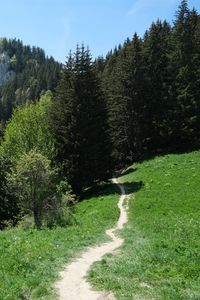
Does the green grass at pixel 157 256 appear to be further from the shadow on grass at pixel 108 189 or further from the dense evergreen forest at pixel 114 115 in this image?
the dense evergreen forest at pixel 114 115

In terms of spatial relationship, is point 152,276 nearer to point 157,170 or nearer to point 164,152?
point 157,170

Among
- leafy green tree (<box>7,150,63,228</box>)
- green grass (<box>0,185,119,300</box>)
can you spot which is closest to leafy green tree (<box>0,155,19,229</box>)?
leafy green tree (<box>7,150,63,228</box>)

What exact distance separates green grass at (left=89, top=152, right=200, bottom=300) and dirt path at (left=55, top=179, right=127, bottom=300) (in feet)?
1.34

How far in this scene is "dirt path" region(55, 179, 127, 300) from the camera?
45.8ft

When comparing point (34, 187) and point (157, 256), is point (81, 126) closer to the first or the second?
point (34, 187)

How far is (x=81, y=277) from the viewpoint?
635 inches

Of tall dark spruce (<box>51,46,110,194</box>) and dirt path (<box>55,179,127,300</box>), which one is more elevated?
tall dark spruce (<box>51,46,110,194</box>)

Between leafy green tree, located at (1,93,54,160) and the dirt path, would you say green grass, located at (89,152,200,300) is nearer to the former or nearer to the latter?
the dirt path

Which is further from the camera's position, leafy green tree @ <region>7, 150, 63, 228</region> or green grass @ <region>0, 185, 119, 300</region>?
leafy green tree @ <region>7, 150, 63, 228</region>

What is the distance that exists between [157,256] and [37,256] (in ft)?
15.4

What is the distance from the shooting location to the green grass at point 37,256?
1406 centimetres

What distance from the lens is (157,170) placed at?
2078 inches

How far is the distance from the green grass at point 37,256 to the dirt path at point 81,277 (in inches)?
13.0

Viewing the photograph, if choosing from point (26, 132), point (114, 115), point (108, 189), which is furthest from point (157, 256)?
point (114, 115)
